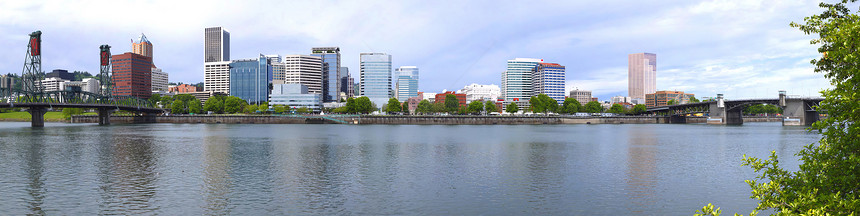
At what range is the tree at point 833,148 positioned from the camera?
490 inches


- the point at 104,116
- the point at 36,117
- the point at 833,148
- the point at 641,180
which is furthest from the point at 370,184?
the point at 104,116

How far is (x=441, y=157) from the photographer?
186 ft

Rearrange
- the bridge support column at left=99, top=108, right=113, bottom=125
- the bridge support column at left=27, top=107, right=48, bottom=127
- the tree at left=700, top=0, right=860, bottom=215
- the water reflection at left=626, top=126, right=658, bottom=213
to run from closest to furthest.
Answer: the tree at left=700, top=0, right=860, bottom=215 → the water reflection at left=626, top=126, right=658, bottom=213 → the bridge support column at left=27, top=107, right=48, bottom=127 → the bridge support column at left=99, top=108, right=113, bottom=125

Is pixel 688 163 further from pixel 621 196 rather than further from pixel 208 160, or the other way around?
pixel 208 160

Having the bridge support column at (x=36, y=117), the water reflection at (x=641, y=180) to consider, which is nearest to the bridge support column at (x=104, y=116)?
the bridge support column at (x=36, y=117)

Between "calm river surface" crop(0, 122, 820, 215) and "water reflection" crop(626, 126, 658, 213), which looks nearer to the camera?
"calm river surface" crop(0, 122, 820, 215)

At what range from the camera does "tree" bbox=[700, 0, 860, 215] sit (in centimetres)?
1245

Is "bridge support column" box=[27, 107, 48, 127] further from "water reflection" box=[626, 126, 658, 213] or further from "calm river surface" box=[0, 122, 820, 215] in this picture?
"water reflection" box=[626, 126, 658, 213]

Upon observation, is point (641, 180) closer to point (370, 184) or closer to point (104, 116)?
point (370, 184)

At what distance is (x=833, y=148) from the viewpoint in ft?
45.8

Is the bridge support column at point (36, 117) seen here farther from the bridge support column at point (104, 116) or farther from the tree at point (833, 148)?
the tree at point (833, 148)

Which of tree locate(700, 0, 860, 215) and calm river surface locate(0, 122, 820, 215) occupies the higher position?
tree locate(700, 0, 860, 215)

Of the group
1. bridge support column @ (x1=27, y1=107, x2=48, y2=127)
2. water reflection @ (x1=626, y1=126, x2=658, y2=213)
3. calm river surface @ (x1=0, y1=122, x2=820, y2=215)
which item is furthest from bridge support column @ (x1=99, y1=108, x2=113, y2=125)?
water reflection @ (x1=626, y1=126, x2=658, y2=213)

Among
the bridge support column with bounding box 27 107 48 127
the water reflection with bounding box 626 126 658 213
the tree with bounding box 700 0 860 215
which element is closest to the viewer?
the tree with bounding box 700 0 860 215
